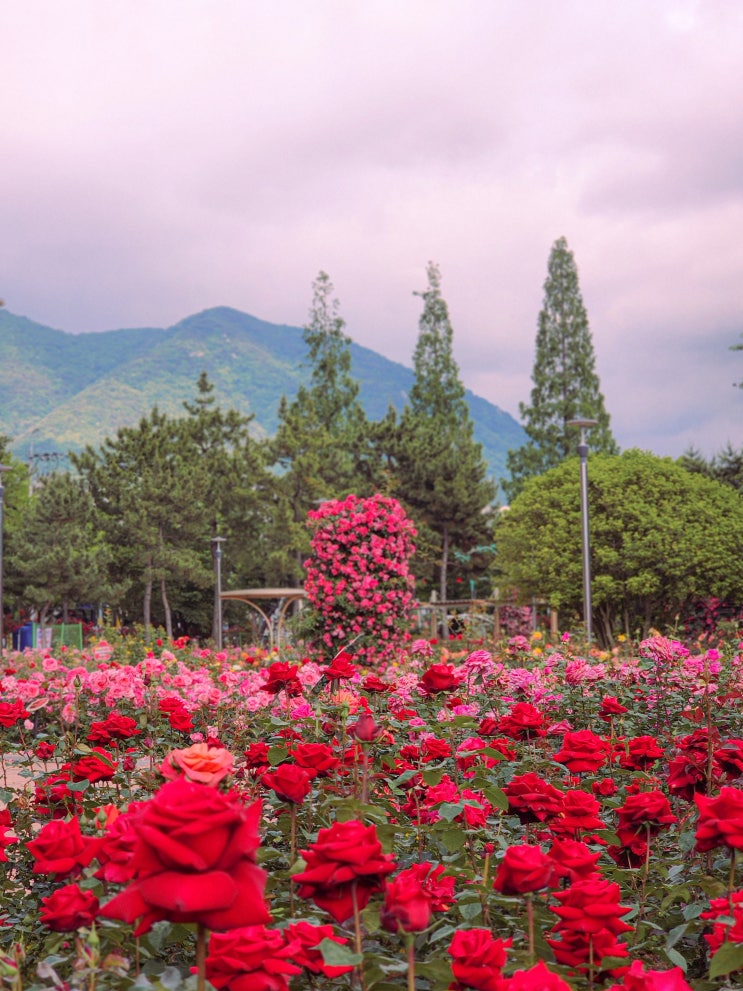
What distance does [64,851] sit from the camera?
1.94m

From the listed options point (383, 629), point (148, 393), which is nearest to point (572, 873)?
point (383, 629)

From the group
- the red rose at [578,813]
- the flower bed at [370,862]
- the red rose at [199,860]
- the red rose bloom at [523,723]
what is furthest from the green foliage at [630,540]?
the red rose at [199,860]

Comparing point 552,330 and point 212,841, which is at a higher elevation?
point 552,330

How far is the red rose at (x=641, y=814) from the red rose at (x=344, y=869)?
0.98 metres

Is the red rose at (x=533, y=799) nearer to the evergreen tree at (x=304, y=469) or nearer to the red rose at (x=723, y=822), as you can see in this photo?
the red rose at (x=723, y=822)

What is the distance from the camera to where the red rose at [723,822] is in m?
1.88

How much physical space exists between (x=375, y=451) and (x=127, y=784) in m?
38.0

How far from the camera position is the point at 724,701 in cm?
518

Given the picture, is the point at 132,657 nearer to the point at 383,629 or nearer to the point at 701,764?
the point at 383,629

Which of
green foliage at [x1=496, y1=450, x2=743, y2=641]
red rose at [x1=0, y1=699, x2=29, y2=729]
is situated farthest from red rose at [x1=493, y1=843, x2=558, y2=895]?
green foliage at [x1=496, y1=450, x2=743, y2=641]

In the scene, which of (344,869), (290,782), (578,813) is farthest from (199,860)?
(578,813)

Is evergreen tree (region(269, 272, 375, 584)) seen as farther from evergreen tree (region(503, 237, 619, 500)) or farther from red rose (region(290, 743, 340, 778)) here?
red rose (region(290, 743, 340, 778))

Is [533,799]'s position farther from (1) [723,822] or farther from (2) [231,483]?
(2) [231,483]

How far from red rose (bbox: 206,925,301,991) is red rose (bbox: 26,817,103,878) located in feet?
1.92
